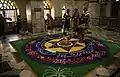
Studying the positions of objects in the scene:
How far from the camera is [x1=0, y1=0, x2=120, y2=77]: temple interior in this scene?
4797mm

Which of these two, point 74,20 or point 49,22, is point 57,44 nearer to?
point 74,20

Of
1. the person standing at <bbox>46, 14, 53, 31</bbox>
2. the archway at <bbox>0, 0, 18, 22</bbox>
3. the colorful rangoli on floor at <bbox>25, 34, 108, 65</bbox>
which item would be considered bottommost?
the colorful rangoli on floor at <bbox>25, 34, 108, 65</bbox>

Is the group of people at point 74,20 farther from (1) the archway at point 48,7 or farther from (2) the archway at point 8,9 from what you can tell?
(2) the archway at point 8,9

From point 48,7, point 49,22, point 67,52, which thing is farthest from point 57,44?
point 48,7

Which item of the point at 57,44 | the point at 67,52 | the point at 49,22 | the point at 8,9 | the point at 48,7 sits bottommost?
the point at 67,52

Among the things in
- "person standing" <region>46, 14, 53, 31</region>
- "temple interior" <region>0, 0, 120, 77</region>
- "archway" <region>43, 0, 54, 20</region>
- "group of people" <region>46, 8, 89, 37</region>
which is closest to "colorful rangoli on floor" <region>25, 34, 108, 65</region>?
"temple interior" <region>0, 0, 120, 77</region>

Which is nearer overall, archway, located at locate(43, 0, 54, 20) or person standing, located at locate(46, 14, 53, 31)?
person standing, located at locate(46, 14, 53, 31)

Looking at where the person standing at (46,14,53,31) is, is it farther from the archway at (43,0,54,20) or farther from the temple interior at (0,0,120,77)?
the archway at (43,0,54,20)

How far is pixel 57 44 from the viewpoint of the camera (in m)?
7.62

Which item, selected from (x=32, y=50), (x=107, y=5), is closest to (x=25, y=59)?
(x=32, y=50)

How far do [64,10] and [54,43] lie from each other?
6778mm

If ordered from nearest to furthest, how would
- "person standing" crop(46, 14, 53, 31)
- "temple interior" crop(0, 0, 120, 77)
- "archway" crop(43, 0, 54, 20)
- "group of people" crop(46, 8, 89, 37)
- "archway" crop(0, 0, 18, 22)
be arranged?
"temple interior" crop(0, 0, 120, 77) < "group of people" crop(46, 8, 89, 37) < "archway" crop(0, 0, 18, 22) < "person standing" crop(46, 14, 53, 31) < "archway" crop(43, 0, 54, 20)

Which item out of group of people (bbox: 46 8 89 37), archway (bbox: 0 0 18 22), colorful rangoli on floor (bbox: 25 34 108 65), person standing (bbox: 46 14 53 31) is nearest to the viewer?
colorful rangoli on floor (bbox: 25 34 108 65)

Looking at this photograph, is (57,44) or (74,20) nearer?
(57,44)
